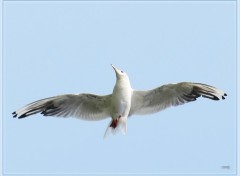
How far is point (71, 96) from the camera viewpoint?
17.4 feet

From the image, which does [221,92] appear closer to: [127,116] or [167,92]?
[167,92]

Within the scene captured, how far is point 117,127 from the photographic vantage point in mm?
5273

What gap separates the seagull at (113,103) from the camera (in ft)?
17.3

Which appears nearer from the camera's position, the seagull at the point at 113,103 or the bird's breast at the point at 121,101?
the bird's breast at the point at 121,101

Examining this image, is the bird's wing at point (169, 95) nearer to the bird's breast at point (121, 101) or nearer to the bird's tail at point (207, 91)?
the bird's tail at point (207, 91)

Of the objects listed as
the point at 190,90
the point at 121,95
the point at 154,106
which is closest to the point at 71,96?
the point at 121,95

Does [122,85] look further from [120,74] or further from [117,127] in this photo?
[117,127]

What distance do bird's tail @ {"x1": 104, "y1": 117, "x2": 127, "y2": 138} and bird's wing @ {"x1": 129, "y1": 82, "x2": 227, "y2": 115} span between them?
23 centimetres

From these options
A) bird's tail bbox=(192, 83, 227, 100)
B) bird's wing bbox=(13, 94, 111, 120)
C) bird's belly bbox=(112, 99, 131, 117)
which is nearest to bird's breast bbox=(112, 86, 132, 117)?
bird's belly bbox=(112, 99, 131, 117)

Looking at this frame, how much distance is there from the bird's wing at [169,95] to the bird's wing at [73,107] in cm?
33

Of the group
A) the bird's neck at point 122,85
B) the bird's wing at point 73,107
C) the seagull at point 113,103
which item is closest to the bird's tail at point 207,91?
the seagull at point 113,103

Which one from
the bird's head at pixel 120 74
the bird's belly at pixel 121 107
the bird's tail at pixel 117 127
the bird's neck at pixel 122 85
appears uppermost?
the bird's head at pixel 120 74

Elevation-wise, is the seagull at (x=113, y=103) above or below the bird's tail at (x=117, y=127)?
above

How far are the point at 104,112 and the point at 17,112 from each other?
924mm
